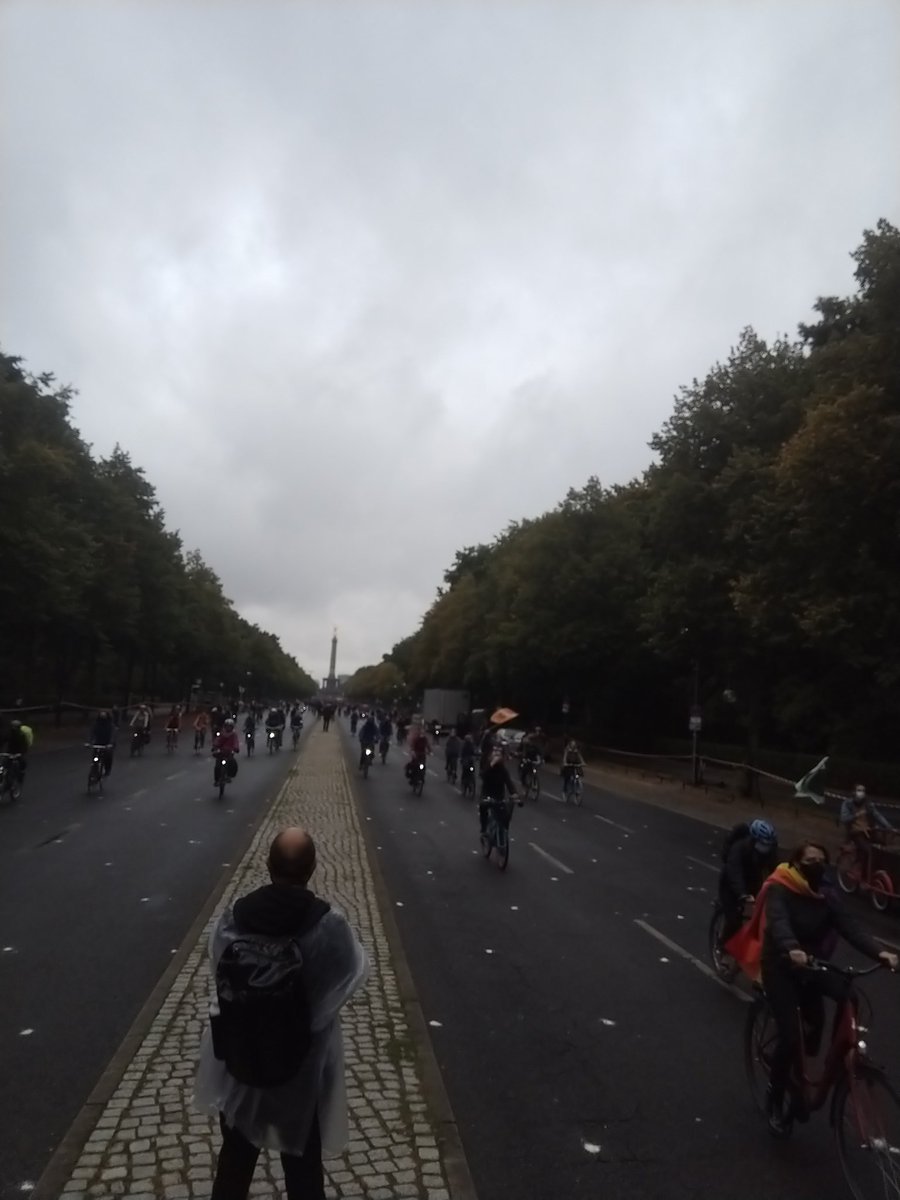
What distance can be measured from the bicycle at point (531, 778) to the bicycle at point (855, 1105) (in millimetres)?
23517

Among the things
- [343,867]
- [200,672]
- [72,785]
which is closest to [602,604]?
[72,785]

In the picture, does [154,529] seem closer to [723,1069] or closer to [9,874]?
[9,874]

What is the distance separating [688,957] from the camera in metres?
9.88

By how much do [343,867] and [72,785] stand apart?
41.7ft

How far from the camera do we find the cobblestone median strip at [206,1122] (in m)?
4.62

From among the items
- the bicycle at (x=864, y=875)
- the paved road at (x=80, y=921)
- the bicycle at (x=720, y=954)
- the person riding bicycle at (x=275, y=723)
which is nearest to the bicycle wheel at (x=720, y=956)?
the bicycle at (x=720, y=954)

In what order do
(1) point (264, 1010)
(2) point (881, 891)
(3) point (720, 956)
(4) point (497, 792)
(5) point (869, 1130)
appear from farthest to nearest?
(4) point (497, 792) < (2) point (881, 891) < (3) point (720, 956) < (5) point (869, 1130) < (1) point (264, 1010)

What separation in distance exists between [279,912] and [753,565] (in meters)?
26.6

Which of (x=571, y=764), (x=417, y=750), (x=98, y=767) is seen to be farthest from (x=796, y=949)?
(x=417, y=750)

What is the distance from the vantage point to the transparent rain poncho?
3510 mm

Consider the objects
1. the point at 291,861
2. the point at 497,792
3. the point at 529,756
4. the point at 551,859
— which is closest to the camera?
the point at 291,861

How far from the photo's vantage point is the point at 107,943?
364 inches

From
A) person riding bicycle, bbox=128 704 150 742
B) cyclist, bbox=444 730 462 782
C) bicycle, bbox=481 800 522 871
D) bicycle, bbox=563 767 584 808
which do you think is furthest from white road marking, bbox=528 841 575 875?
person riding bicycle, bbox=128 704 150 742

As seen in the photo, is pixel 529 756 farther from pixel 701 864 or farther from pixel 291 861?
pixel 291 861
